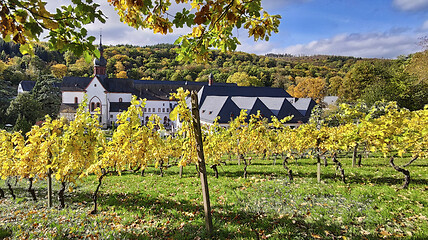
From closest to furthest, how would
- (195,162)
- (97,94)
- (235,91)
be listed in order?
(195,162) → (235,91) → (97,94)

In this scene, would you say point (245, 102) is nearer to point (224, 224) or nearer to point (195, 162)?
point (195, 162)

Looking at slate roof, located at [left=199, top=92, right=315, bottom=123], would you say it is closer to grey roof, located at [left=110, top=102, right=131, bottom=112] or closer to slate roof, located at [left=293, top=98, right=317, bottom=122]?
slate roof, located at [left=293, top=98, right=317, bottom=122]

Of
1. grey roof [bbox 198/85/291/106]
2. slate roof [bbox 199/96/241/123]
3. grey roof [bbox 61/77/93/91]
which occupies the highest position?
grey roof [bbox 61/77/93/91]

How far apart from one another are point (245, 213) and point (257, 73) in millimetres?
92150

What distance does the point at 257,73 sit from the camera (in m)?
93.7

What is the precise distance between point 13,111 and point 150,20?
46.3 metres

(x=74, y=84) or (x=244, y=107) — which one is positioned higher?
(x=74, y=84)

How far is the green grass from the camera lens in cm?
467

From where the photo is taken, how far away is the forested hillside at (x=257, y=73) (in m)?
33.2

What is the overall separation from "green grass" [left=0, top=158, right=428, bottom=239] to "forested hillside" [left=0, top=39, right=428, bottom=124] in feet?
12.3

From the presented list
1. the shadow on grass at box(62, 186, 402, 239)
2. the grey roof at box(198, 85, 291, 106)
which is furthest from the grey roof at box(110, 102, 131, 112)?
the shadow on grass at box(62, 186, 402, 239)

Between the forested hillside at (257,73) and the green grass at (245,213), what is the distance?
148 inches

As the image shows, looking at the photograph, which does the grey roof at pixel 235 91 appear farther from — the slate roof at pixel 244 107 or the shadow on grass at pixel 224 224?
the shadow on grass at pixel 224 224

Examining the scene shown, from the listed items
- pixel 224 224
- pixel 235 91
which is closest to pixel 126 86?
pixel 235 91
